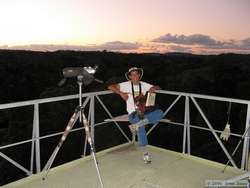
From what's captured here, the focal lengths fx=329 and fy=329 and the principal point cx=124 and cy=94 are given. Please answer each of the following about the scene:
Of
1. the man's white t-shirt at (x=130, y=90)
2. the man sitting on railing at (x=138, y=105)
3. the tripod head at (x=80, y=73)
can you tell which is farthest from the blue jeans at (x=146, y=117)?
the tripod head at (x=80, y=73)

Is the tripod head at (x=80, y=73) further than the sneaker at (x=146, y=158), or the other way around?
the sneaker at (x=146, y=158)

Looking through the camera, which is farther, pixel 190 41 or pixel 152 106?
pixel 190 41

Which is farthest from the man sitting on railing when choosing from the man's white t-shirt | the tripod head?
the tripod head

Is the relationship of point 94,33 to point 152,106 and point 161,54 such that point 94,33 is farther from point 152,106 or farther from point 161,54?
point 152,106

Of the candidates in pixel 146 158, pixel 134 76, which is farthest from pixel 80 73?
pixel 146 158

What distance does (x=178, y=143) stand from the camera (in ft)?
44.6

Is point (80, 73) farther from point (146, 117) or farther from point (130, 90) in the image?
point (146, 117)

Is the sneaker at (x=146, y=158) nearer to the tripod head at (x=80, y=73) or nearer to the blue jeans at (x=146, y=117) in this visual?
the blue jeans at (x=146, y=117)

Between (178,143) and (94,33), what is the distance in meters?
6.38

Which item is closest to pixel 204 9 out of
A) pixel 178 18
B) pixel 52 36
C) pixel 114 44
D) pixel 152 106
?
pixel 178 18

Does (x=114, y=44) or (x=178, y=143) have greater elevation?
(x=114, y=44)

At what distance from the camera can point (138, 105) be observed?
151 inches

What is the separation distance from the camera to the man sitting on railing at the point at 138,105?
3.80m

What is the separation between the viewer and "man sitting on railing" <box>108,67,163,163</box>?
12.5ft
